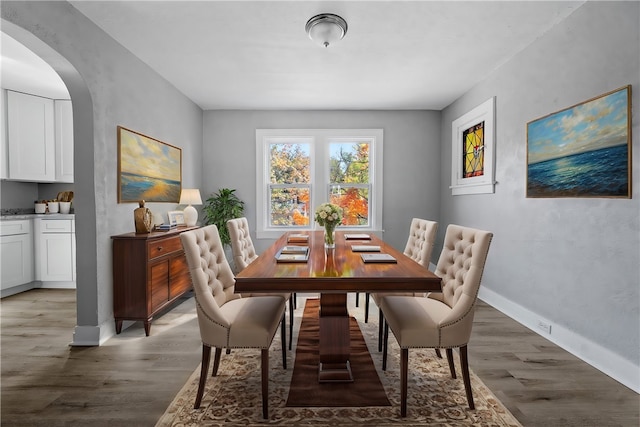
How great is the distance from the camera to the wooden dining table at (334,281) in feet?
5.34

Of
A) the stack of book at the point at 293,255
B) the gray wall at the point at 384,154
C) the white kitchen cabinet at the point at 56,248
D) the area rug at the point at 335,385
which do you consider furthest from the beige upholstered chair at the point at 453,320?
the white kitchen cabinet at the point at 56,248

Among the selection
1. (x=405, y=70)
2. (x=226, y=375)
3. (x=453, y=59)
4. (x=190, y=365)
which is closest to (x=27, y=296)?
(x=190, y=365)

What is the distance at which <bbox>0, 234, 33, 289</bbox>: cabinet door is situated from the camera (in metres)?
3.95

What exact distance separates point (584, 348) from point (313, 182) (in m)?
3.87

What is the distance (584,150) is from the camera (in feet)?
8.02

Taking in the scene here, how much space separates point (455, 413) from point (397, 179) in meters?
3.94

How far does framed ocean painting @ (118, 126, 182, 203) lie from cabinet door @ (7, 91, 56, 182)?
1776 millimetres

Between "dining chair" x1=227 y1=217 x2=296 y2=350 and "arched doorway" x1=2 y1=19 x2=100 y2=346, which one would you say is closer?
"arched doorway" x1=2 y1=19 x2=100 y2=346

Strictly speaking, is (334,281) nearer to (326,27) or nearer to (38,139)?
(326,27)

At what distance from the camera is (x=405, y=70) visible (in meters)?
3.71

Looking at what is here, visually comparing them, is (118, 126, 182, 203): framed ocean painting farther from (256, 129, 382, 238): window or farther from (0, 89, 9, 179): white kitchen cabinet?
(0, 89, 9, 179): white kitchen cabinet

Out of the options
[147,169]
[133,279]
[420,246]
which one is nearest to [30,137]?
[147,169]

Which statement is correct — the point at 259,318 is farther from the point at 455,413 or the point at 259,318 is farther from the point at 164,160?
the point at 164,160

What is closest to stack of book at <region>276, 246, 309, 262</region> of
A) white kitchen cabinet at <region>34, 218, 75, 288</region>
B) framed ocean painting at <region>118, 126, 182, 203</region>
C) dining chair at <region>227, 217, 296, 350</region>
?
dining chair at <region>227, 217, 296, 350</region>
